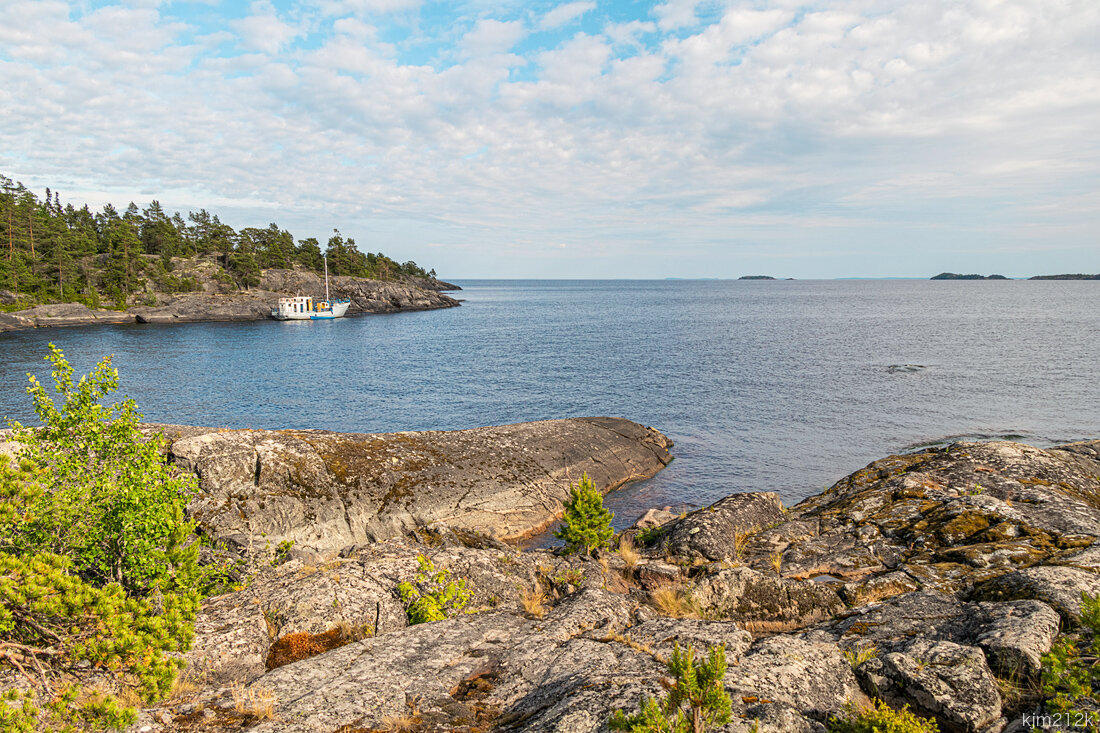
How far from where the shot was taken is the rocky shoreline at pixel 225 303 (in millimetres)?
110500

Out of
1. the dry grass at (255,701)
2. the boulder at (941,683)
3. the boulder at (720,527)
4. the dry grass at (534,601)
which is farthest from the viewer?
the boulder at (720,527)

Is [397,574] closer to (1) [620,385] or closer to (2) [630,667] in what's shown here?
(2) [630,667]

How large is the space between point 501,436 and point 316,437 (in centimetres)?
1000

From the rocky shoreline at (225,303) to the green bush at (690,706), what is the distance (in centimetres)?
13586

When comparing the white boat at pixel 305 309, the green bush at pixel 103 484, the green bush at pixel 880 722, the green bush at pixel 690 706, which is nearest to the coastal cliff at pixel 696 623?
the green bush at pixel 880 722

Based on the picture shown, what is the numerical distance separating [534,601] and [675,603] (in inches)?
143

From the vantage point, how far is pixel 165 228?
515 feet

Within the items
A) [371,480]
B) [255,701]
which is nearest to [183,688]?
[255,701]

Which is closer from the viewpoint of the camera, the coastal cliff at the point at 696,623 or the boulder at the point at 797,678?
the boulder at the point at 797,678

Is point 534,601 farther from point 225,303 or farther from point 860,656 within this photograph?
point 225,303

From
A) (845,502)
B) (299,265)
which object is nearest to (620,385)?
(845,502)

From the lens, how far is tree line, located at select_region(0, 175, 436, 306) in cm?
11869

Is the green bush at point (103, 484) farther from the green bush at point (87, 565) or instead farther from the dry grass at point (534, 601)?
the dry grass at point (534, 601)

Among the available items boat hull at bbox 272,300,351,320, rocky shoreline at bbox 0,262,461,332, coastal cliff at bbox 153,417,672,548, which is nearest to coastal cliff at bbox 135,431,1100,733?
coastal cliff at bbox 153,417,672,548
